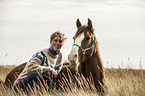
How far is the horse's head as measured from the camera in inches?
163

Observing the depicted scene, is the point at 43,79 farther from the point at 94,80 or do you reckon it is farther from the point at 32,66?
the point at 94,80

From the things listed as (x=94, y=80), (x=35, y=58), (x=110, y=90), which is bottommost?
(x=110, y=90)

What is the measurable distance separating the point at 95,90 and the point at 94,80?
0.24 metres

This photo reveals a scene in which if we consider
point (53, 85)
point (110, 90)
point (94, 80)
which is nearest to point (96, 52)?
point (94, 80)

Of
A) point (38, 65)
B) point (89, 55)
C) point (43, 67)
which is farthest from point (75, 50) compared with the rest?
point (38, 65)

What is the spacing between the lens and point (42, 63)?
4641 mm

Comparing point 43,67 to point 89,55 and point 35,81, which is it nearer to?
point 35,81

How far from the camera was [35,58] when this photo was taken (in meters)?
4.56

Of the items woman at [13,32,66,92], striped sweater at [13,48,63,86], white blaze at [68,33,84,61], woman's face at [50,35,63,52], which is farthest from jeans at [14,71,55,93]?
white blaze at [68,33,84,61]

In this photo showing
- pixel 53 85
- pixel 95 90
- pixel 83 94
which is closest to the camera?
pixel 83 94

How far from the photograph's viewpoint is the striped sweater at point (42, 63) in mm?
4465

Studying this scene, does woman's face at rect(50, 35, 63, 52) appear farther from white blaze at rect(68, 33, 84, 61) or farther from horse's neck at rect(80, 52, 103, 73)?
horse's neck at rect(80, 52, 103, 73)

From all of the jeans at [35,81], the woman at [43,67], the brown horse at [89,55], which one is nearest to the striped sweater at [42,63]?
the woman at [43,67]

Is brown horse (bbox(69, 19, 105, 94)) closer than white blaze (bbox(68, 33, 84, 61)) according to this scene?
No
